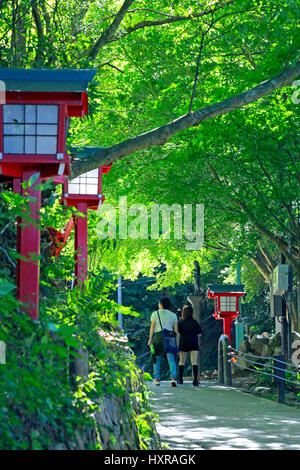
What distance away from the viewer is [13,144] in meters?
7.28

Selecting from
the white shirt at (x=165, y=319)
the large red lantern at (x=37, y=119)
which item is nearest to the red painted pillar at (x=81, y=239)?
the large red lantern at (x=37, y=119)

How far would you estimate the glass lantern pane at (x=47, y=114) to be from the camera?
7.39 metres

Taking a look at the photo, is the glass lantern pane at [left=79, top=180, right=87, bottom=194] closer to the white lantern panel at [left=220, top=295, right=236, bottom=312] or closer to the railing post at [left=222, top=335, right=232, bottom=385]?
the railing post at [left=222, top=335, right=232, bottom=385]

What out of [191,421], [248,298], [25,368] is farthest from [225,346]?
[248,298]

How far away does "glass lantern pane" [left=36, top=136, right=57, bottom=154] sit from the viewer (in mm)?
7293

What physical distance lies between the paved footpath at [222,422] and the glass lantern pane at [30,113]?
3.63 metres

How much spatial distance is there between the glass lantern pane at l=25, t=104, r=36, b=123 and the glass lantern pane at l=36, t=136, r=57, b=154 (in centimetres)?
19

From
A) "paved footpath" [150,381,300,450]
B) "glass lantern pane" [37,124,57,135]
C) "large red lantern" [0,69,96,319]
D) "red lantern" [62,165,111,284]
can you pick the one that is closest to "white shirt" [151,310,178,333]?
"paved footpath" [150,381,300,450]

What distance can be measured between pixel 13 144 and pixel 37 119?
335 millimetres

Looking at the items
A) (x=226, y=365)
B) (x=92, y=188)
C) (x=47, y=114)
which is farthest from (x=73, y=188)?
(x=226, y=365)

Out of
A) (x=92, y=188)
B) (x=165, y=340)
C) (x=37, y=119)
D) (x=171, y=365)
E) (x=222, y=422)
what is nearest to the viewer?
(x=37, y=119)

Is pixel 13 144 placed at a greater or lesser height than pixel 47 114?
lesser

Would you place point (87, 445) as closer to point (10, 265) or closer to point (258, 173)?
point (10, 265)

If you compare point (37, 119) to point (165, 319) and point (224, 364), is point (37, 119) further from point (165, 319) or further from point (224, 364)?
point (224, 364)
